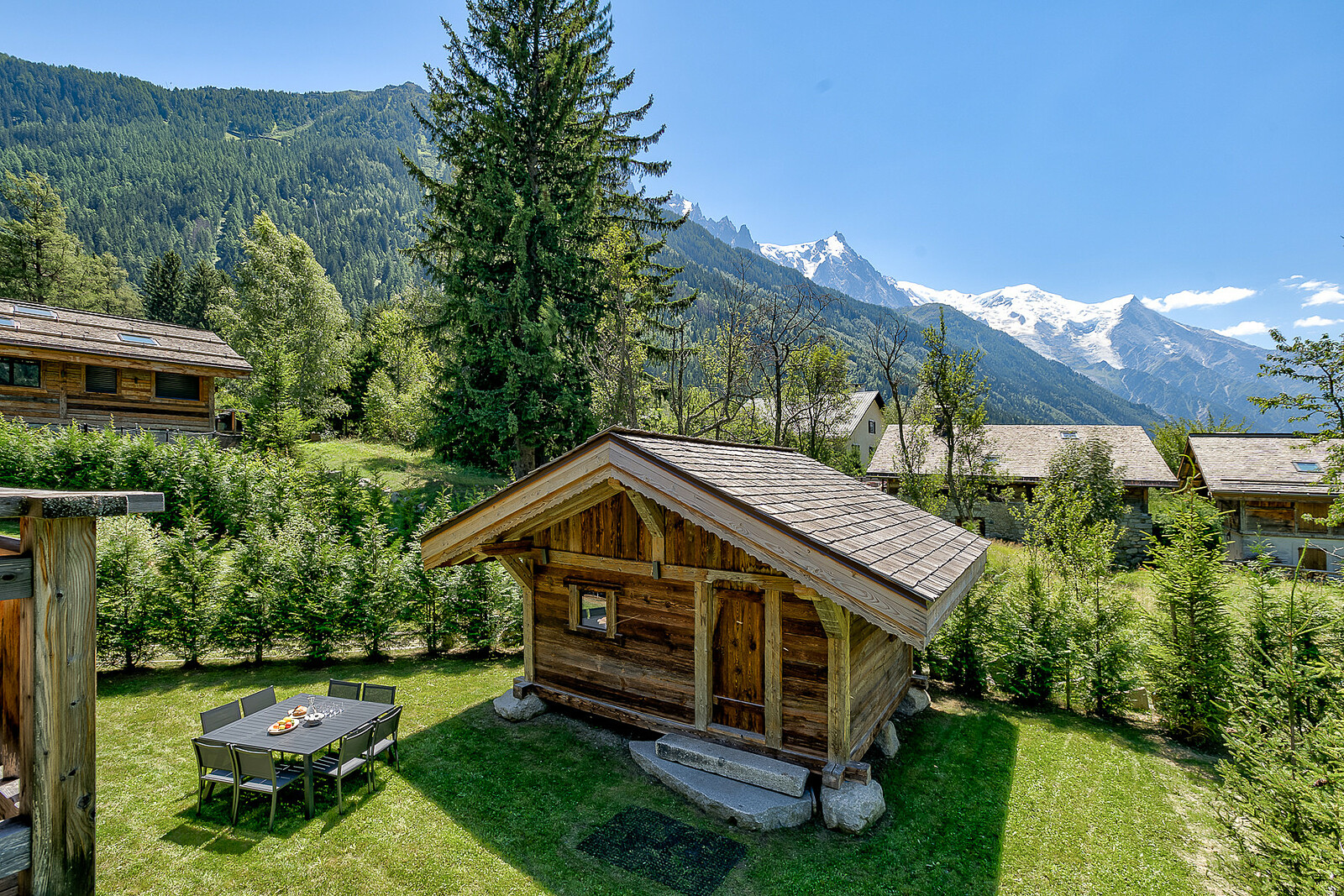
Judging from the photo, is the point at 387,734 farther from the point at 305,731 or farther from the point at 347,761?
the point at 305,731

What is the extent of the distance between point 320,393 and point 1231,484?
4350cm

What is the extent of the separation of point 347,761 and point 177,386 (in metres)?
21.8

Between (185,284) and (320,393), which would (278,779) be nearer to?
(320,393)

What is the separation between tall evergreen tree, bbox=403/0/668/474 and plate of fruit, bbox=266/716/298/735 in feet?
41.6

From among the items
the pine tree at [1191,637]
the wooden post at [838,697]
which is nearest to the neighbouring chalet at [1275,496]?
the pine tree at [1191,637]

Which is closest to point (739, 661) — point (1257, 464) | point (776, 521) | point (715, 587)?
point (715, 587)

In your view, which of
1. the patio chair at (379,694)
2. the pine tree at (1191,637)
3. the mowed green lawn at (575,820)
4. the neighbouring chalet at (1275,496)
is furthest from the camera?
the neighbouring chalet at (1275,496)

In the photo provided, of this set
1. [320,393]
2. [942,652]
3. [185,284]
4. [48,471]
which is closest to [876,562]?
[942,652]

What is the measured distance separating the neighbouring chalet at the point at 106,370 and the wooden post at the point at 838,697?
79.1 ft

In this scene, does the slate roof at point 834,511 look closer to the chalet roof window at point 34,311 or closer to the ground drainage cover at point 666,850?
the ground drainage cover at point 666,850

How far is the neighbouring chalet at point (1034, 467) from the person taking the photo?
25.0 meters

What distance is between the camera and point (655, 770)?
7309mm

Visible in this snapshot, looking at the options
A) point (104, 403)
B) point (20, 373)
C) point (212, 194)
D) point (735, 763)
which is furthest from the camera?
point (212, 194)

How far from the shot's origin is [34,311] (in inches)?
786
